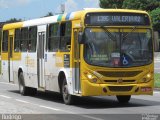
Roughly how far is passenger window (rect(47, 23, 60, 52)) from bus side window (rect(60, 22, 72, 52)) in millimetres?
403

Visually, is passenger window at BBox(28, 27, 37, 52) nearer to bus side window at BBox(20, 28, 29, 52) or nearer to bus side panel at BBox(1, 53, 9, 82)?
bus side window at BBox(20, 28, 29, 52)

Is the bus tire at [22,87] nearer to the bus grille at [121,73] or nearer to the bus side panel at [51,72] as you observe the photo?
the bus side panel at [51,72]

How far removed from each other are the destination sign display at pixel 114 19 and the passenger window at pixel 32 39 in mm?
5023

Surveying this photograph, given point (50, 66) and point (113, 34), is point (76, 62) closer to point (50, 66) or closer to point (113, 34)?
point (113, 34)

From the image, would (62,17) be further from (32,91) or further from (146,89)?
(32,91)

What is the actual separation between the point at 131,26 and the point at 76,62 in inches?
80.4

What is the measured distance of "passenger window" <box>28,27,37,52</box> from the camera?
22297mm

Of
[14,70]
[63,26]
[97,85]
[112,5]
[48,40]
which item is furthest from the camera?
[112,5]

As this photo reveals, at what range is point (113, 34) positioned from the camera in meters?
17.6

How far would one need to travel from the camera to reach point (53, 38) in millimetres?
20109

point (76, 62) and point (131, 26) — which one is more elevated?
point (131, 26)

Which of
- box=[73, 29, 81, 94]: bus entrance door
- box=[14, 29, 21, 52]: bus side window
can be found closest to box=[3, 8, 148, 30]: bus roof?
box=[14, 29, 21, 52]: bus side window

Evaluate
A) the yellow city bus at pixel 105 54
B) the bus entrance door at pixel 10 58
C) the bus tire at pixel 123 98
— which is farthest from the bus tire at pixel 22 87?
the bus tire at pixel 123 98

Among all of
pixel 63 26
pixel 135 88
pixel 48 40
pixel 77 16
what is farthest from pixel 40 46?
pixel 135 88
